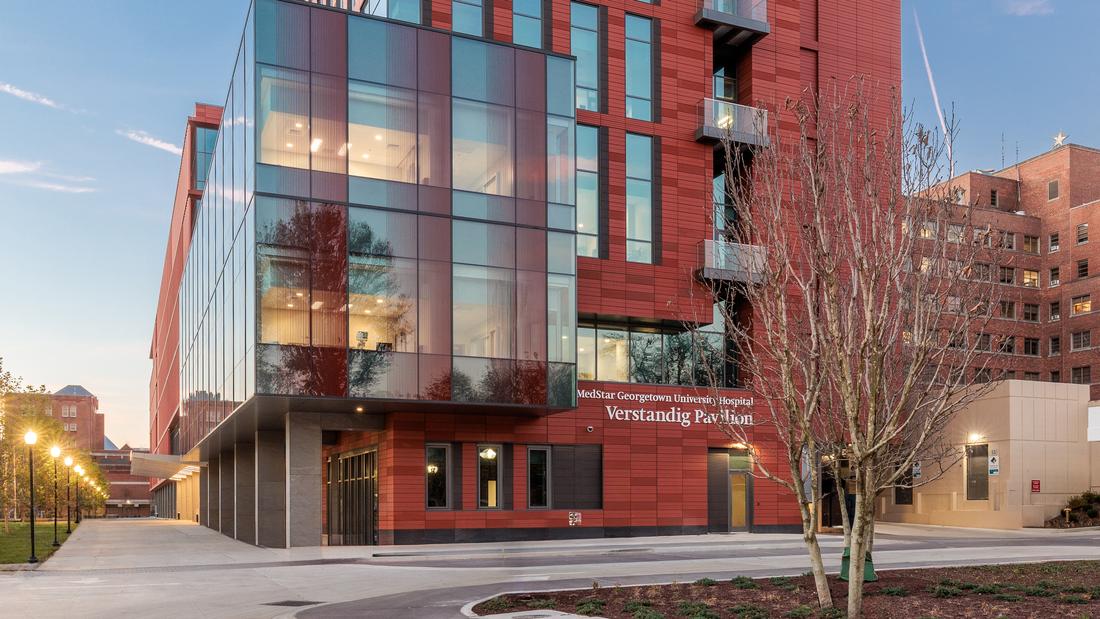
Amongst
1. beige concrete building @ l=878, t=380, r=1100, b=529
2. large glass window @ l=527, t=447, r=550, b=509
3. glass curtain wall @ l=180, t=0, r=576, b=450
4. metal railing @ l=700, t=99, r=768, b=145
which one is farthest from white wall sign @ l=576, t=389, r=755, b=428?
beige concrete building @ l=878, t=380, r=1100, b=529

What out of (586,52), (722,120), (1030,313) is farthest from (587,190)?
(1030,313)

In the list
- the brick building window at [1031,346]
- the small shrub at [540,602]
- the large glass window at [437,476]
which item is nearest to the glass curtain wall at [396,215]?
the large glass window at [437,476]

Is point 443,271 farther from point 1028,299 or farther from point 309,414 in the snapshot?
point 1028,299

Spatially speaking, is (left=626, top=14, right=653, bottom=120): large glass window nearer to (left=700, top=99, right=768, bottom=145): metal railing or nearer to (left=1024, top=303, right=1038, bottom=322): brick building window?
(left=700, top=99, right=768, bottom=145): metal railing

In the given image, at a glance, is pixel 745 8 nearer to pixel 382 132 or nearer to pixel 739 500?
pixel 382 132

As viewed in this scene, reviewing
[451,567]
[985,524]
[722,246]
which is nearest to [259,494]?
[451,567]

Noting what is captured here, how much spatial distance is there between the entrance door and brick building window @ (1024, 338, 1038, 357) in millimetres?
55017

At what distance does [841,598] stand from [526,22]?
88.0 feet

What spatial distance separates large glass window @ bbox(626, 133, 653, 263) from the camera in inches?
1494

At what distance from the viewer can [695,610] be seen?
1387 cm

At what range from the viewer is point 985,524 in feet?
149

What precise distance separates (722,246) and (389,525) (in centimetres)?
1621

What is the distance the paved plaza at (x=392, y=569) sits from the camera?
55.0ft

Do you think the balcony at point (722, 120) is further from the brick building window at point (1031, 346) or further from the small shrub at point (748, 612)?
the brick building window at point (1031, 346)
